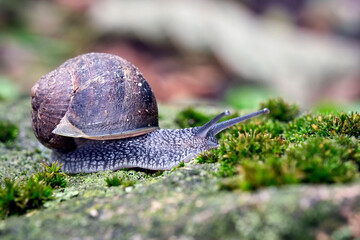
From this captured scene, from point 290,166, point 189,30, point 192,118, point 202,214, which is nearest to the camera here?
point 202,214

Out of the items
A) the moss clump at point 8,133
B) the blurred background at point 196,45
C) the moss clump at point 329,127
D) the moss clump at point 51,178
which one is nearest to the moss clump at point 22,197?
the moss clump at point 51,178

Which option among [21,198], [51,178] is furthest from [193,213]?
[51,178]

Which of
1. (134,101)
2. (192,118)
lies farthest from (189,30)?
(134,101)

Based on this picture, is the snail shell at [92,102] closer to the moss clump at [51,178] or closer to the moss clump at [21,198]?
the moss clump at [51,178]

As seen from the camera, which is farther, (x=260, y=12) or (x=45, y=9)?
(x=260, y=12)

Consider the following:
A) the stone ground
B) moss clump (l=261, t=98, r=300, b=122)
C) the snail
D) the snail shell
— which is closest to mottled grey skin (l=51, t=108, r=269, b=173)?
the snail

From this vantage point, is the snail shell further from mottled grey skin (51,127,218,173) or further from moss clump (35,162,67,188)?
moss clump (35,162,67,188)

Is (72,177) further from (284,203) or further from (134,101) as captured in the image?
(284,203)
